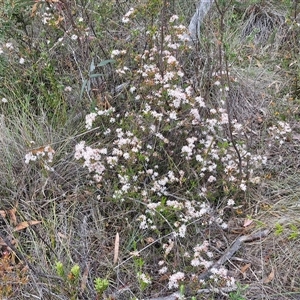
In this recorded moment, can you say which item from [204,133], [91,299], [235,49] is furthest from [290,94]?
[91,299]

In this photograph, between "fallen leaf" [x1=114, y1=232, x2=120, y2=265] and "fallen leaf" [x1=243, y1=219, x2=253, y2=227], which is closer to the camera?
"fallen leaf" [x1=114, y1=232, x2=120, y2=265]

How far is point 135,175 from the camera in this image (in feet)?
6.83

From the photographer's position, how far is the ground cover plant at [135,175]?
1841 millimetres

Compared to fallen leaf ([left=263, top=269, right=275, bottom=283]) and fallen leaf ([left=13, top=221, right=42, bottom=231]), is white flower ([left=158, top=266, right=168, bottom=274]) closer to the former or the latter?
fallen leaf ([left=263, top=269, right=275, bottom=283])

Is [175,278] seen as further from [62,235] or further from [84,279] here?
[62,235]

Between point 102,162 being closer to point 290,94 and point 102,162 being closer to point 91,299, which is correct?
point 91,299

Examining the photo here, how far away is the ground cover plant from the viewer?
1.84 metres

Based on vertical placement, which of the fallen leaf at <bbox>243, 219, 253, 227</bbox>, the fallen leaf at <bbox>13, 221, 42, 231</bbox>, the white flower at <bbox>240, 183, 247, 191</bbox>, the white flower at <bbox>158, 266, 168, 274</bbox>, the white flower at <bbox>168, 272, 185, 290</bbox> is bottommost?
the fallen leaf at <bbox>243, 219, 253, 227</bbox>

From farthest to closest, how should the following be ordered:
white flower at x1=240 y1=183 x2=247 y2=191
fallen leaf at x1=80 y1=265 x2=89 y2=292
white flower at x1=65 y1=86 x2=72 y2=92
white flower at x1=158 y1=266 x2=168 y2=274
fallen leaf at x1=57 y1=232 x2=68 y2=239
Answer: white flower at x1=65 y1=86 x2=72 y2=92 → white flower at x1=240 y1=183 x2=247 y2=191 → fallen leaf at x1=57 y1=232 x2=68 y2=239 → white flower at x1=158 y1=266 x2=168 y2=274 → fallen leaf at x1=80 y1=265 x2=89 y2=292

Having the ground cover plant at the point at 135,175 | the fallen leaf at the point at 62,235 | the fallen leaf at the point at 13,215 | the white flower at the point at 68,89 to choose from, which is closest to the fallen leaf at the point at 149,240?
the ground cover plant at the point at 135,175

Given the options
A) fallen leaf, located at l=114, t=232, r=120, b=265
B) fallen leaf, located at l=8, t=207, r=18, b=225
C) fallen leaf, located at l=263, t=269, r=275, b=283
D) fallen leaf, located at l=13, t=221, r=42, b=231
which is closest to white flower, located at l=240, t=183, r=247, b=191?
fallen leaf, located at l=263, t=269, r=275, b=283

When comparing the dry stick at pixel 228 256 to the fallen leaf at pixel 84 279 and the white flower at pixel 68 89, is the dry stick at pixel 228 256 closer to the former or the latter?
the fallen leaf at pixel 84 279

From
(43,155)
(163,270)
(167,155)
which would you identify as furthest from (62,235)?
(167,155)

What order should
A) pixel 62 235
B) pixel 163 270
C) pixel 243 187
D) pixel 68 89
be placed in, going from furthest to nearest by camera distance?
pixel 68 89
pixel 243 187
pixel 62 235
pixel 163 270
